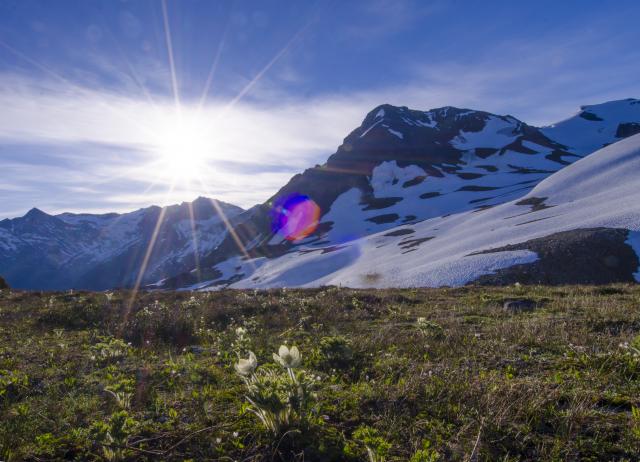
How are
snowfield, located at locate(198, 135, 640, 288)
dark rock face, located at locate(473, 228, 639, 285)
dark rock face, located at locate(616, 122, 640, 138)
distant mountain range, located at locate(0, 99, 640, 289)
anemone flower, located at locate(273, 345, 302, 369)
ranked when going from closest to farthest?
1. anemone flower, located at locate(273, 345, 302, 369)
2. dark rock face, located at locate(473, 228, 639, 285)
3. distant mountain range, located at locate(0, 99, 640, 289)
4. snowfield, located at locate(198, 135, 640, 288)
5. dark rock face, located at locate(616, 122, 640, 138)

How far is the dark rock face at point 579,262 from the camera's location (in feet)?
84.5

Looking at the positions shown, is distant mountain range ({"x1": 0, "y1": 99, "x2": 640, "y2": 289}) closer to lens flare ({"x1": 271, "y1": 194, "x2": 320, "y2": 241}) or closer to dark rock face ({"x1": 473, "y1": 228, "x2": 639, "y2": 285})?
dark rock face ({"x1": 473, "y1": 228, "x2": 639, "y2": 285})

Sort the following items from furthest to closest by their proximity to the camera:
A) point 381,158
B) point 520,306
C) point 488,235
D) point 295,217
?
point 381,158
point 295,217
point 488,235
point 520,306

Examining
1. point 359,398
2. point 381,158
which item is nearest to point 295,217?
point 381,158

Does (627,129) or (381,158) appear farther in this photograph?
(627,129)

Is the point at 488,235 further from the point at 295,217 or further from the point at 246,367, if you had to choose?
the point at 295,217

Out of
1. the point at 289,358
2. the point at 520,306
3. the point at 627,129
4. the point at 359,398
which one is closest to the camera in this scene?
the point at 289,358

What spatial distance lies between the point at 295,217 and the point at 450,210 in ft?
199

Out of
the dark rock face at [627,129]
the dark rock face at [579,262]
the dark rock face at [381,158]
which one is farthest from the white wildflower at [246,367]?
the dark rock face at [627,129]

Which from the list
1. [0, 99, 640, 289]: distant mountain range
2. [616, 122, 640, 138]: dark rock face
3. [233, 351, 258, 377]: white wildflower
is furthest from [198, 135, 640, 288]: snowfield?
[616, 122, 640, 138]: dark rock face

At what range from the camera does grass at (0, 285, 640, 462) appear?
3.21 m

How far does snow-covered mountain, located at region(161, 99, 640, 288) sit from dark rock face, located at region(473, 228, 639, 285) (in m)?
0.16

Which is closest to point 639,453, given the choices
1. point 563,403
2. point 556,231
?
point 563,403

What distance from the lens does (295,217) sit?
134 meters
